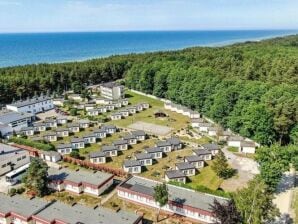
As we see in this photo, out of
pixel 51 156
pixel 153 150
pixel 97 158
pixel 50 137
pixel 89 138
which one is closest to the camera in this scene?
pixel 51 156

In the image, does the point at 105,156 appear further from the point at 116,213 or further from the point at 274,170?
the point at 274,170

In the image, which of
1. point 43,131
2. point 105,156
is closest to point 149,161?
point 105,156

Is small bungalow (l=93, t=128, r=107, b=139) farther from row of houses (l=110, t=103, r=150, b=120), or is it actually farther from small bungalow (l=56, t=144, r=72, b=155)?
row of houses (l=110, t=103, r=150, b=120)

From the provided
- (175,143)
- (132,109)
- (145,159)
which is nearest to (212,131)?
(175,143)

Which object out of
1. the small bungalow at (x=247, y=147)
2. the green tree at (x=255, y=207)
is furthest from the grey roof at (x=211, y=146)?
the green tree at (x=255, y=207)

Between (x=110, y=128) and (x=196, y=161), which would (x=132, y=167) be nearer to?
(x=196, y=161)

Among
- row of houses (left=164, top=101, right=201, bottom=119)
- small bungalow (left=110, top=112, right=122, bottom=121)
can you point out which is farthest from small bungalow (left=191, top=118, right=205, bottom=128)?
small bungalow (left=110, top=112, right=122, bottom=121)

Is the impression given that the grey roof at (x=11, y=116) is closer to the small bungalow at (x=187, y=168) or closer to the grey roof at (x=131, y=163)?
the grey roof at (x=131, y=163)
